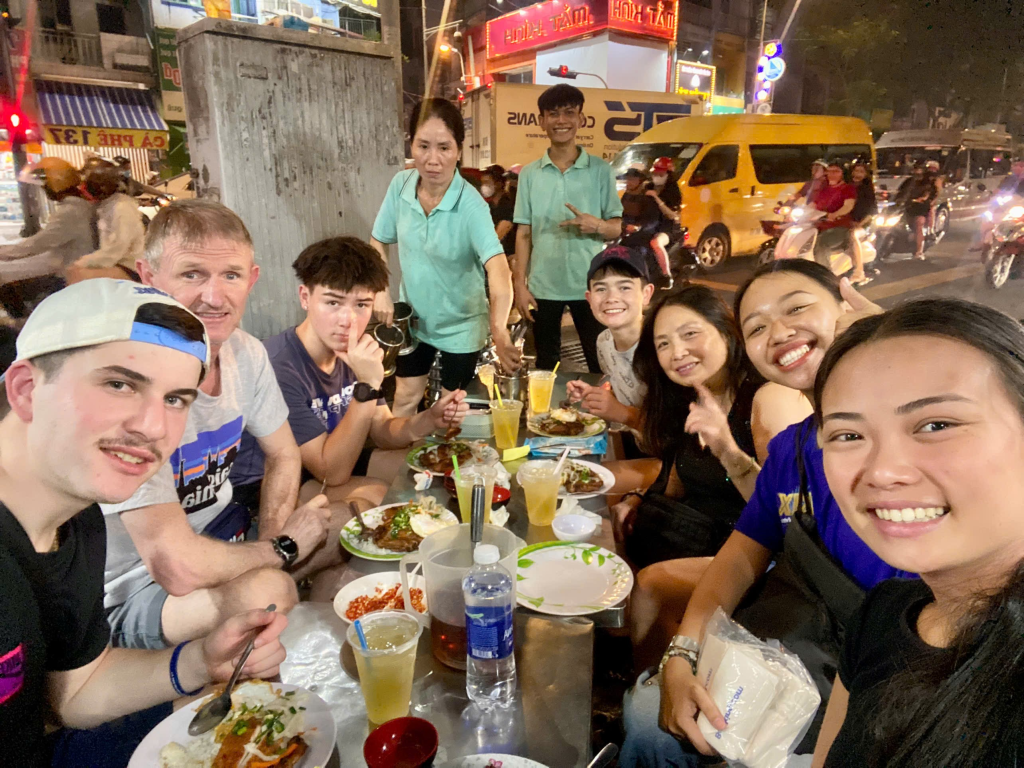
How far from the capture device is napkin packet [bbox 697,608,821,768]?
4.05 feet

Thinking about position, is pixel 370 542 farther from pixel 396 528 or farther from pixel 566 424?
pixel 566 424

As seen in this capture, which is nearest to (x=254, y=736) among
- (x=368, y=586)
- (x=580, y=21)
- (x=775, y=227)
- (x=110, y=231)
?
(x=368, y=586)

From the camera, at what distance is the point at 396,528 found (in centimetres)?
183

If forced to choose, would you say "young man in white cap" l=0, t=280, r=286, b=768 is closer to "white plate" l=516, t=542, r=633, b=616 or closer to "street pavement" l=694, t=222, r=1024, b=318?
"white plate" l=516, t=542, r=633, b=616

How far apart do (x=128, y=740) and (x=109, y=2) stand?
17008mm

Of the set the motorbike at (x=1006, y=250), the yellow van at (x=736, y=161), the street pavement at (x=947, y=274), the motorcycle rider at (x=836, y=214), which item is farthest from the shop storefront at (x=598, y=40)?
the motorbike at (x=1006, y=250)

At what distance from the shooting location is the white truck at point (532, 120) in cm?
1019

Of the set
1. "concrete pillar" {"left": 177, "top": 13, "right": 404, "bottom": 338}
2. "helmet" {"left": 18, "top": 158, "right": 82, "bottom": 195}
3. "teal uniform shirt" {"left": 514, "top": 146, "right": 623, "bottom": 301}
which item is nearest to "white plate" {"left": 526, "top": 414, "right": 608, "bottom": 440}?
"teal uniform shirt" {"left": 514, "top": 146, "right": 623, "bottom": 301}

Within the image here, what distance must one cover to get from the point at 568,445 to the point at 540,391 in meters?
0.38

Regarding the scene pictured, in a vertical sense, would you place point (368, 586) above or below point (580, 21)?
below

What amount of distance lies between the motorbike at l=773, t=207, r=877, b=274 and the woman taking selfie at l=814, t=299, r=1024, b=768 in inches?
319

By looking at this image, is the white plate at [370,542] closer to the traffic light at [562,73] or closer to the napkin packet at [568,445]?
the napkin packet at [568,445]

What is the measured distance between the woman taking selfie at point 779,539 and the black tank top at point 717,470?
1.22 feet

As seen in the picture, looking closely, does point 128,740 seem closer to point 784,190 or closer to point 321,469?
point 321,469
